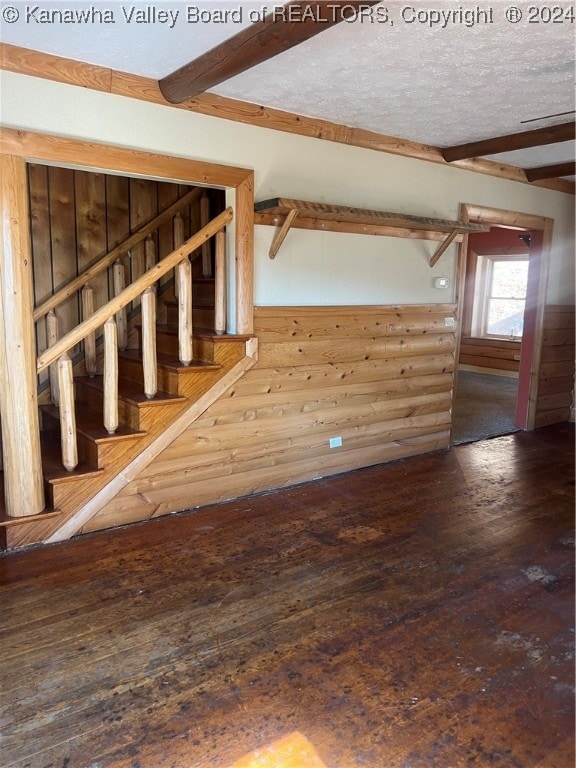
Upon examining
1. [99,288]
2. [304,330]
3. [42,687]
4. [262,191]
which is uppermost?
[262,191]

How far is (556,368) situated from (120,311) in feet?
Answer: 14.8

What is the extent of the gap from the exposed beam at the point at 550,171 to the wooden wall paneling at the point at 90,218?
372 cm

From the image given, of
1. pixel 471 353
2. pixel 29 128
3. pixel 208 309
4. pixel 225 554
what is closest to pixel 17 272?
pixel 29 128

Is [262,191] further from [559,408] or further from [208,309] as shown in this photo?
[559,408]

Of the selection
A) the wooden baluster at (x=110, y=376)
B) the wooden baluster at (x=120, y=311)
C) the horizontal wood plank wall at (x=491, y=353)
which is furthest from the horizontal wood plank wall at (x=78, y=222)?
the horizontal wood plank wall at (x=491, y=353)

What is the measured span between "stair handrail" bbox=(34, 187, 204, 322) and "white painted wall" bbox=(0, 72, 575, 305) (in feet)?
3.52

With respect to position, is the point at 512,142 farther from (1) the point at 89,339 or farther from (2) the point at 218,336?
(1) the point at 89,339

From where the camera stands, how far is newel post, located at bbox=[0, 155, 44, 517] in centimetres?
261

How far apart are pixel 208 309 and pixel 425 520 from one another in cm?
201

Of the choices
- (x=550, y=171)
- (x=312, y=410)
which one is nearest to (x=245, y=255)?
(x=312, y=410)

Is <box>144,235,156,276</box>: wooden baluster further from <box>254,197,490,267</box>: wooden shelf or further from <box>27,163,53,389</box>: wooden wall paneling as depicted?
<box>254,197,490,267</box>: wooden shelf

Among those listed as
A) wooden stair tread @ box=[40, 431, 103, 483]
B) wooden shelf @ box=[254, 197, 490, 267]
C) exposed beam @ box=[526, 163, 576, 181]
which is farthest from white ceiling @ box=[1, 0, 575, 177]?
wooden stair tread @ box=[40, 431, 103, 483]

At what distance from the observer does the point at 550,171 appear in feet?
16.1

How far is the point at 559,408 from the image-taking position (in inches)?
239
